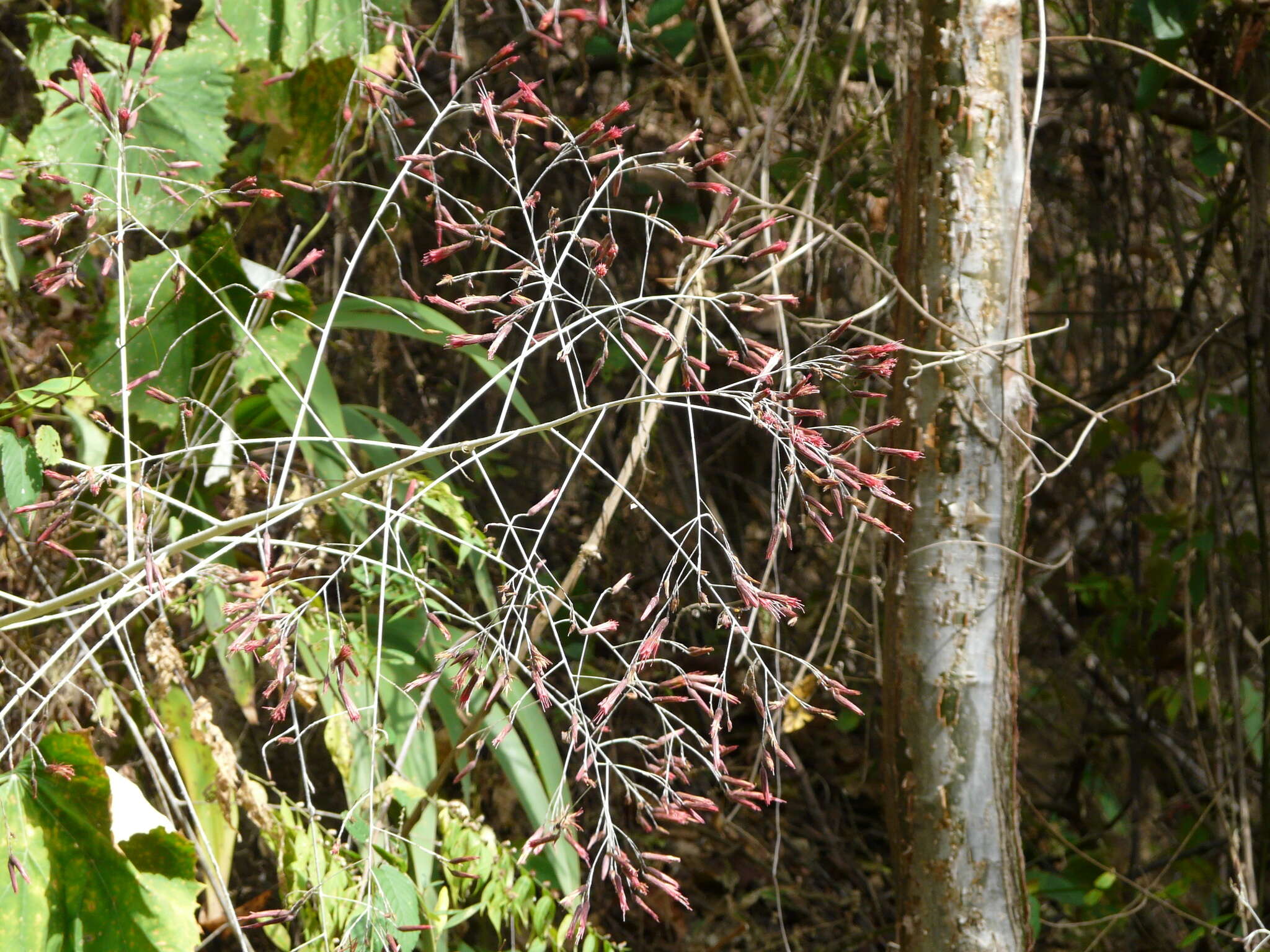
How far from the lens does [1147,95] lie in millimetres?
1947

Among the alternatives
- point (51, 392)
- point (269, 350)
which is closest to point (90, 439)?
point (269, 350)

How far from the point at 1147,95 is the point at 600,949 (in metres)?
1.73

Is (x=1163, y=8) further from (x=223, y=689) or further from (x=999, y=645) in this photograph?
(x=223, y=689)

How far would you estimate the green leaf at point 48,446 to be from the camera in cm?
111

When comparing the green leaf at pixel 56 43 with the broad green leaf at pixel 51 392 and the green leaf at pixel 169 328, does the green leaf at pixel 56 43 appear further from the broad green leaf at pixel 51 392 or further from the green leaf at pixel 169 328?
the broad green leaf at pixel 51 392

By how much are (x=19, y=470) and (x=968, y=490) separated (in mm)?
1082

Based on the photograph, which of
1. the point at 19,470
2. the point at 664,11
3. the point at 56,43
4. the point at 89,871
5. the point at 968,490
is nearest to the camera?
the point at 19,470

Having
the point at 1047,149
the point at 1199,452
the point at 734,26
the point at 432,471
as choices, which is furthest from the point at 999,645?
the point at 1047,149

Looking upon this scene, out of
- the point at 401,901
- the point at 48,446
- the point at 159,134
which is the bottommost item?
the point at 401,901

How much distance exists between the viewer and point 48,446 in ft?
3.68

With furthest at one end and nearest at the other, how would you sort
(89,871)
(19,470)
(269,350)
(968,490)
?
(269,350), (968,490), (89,871), (19,470)

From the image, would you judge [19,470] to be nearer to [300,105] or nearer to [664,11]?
[300,105]

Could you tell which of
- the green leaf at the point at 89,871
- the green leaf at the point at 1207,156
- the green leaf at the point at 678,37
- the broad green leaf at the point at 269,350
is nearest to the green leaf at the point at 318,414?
the broad green leaf at the point at 269,350

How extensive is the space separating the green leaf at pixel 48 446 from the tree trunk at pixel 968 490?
→ 0.96 metres
